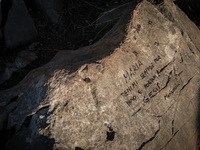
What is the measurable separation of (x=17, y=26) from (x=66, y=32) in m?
0.74

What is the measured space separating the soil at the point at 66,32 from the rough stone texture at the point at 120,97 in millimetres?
941

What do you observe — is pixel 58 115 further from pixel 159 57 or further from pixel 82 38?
pixel 82 38

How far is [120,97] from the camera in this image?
1.41 m

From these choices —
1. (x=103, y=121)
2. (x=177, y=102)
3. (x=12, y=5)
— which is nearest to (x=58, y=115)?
(x=103, y=121)

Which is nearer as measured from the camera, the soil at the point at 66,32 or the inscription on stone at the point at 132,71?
the inscription on stone at the point at 132,71

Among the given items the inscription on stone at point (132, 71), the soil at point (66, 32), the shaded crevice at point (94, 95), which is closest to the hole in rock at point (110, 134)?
the shaded crevice at point (94, 95)

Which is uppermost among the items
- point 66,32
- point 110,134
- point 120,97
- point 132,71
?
point 66,32

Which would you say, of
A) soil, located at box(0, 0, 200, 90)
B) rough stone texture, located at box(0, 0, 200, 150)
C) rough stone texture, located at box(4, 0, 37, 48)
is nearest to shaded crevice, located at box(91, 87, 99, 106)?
rough stone texture, located at box(0, 0, 200, 150)

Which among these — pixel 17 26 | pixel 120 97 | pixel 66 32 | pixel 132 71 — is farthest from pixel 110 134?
pixel 66 32

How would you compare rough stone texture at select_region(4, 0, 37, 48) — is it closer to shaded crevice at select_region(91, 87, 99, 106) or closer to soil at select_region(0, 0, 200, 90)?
soil at select_region(0, 0, 200, 90)

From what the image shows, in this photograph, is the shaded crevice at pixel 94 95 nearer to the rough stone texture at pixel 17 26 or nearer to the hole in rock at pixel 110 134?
the hole in rock at pixel 110 134

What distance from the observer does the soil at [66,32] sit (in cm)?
237

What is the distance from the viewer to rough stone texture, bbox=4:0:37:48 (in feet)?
7.46

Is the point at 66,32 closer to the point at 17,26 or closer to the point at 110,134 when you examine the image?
the point at 17,26
